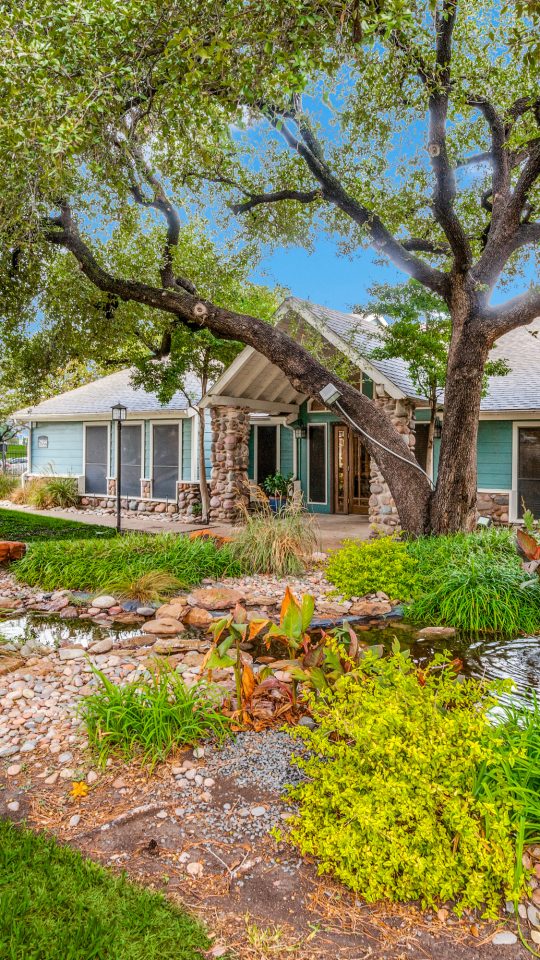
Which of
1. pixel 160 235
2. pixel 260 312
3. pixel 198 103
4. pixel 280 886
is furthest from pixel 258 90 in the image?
pixel 260 312

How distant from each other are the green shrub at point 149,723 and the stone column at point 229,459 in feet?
28.7

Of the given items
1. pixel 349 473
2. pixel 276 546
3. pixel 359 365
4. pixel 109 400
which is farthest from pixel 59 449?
pixel 276 546

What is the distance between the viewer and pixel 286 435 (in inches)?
580

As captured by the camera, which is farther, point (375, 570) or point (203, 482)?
point (203, 482)

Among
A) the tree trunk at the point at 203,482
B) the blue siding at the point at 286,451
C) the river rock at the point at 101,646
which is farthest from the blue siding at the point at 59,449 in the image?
the river rock at the point at 101,646

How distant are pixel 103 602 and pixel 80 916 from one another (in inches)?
178

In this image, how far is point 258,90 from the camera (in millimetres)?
4453

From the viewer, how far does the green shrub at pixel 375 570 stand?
20.9 ft

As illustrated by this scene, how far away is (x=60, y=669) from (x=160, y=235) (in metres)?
7.99

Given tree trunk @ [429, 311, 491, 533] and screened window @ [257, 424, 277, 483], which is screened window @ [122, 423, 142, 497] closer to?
screened window @ [257, 424, 277, 483]

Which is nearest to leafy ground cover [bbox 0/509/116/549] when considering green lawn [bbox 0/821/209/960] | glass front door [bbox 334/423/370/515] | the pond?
the pond

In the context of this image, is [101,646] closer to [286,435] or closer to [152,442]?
[286,435]

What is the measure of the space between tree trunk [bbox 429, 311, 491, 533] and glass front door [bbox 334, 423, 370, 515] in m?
5.69

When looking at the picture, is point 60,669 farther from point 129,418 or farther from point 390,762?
point 129,418
